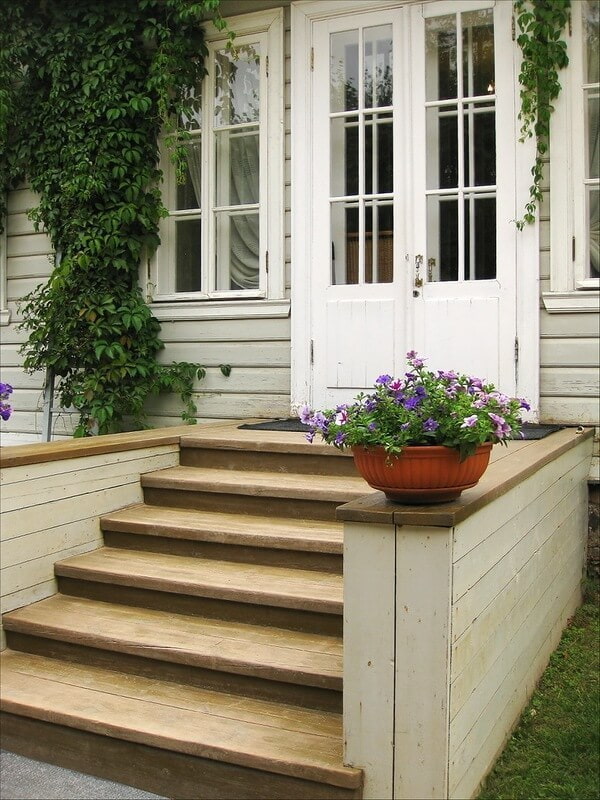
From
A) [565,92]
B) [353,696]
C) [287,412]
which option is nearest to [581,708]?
[353,696]

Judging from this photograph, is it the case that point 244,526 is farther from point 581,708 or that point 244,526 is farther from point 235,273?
point 235,273

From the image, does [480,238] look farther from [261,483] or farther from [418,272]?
[261,483]

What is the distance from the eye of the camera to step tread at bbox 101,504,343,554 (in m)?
3.01

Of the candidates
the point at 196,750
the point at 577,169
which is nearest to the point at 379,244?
the point at 577,169

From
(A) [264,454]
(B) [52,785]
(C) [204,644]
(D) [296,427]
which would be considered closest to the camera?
(B) [52,785]

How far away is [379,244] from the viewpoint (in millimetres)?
4621

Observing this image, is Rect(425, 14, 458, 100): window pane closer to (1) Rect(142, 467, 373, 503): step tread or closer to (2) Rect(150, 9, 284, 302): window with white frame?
(2) Rect(150, 9, 284, 302): window with white frame

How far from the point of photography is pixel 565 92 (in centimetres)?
425

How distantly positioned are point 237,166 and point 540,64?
183cm

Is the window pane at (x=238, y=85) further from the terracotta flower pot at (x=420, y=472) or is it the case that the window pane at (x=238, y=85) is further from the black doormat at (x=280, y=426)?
the terracotta flower pot at (x=420, y=472)

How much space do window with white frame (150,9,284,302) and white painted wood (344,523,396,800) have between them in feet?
9.69

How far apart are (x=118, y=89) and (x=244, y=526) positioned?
300cm

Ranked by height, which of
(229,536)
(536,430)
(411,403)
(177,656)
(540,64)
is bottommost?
(177,656)

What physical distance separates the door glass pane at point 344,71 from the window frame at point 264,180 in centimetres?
32
